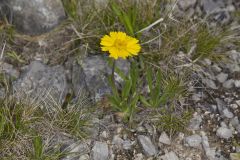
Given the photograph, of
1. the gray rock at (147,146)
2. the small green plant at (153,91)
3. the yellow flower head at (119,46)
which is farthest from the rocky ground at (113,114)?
the yellow flower head at (119,46)

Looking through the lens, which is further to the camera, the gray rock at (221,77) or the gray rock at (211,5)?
the gray rock at (211,5)

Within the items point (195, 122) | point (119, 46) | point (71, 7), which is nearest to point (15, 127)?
point (119, 46)

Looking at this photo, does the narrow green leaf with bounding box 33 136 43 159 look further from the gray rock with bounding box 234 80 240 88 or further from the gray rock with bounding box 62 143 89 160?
the gray rock with bounding box 234 80 240 88

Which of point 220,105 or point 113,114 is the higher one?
point 220,105

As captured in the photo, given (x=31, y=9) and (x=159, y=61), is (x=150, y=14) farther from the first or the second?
(x=31, y=9)

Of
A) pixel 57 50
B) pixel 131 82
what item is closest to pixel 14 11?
pixel 57 50

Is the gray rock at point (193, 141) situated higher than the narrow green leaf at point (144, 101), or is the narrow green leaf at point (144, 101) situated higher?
the narrow green leaf at point (144, 101)

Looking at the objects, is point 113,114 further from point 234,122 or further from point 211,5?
point 211,5

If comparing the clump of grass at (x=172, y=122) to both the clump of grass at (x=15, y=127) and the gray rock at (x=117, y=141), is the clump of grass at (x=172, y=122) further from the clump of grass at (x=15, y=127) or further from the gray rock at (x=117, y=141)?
the clump of grass at (x=15, y=127)
